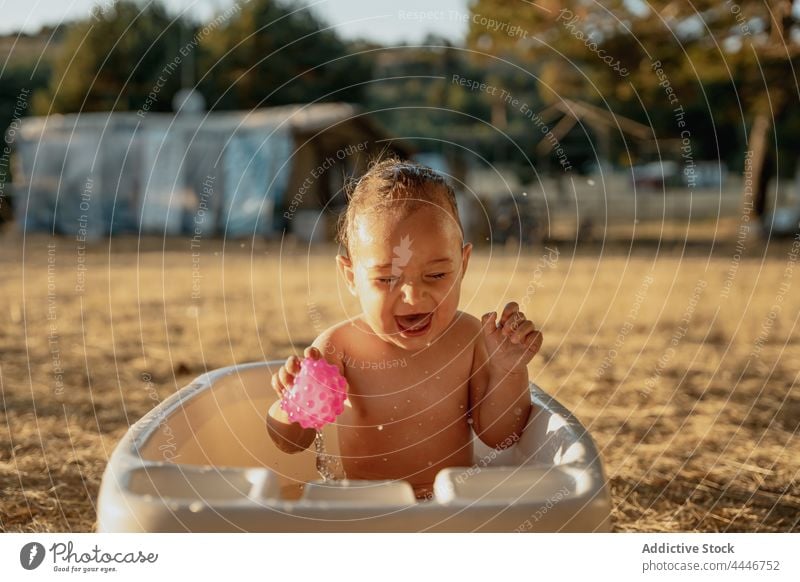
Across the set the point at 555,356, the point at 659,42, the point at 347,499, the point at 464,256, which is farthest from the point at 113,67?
the point at 347,499

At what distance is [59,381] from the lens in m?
2.16

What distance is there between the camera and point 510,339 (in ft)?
3.61

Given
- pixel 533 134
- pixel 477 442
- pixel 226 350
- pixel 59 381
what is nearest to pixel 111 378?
pixel 59 381

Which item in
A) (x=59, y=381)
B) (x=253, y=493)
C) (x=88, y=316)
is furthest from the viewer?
(x=88, y=316)

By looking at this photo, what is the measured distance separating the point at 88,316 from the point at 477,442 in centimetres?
209

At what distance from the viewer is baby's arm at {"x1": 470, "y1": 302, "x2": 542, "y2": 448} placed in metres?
1.09

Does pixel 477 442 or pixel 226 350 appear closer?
pixel 477 442

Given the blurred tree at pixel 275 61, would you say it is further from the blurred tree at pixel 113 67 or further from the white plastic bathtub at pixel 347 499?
the white plastic bathtub at pixel 347 499

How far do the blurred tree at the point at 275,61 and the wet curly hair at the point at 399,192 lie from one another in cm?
751

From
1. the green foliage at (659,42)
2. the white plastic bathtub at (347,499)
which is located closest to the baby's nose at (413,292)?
the white plastic bathtub at (347,499)

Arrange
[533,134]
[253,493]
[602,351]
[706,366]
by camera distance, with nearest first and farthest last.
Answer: [253,493]
[706,366]
[602,351]
[533,134]

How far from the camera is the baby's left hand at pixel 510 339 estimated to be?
→ 3.56 ft

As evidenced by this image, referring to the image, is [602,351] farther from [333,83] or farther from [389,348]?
[333,83]

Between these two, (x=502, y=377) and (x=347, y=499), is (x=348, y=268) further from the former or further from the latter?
(x=347, y=499)
